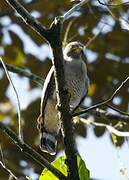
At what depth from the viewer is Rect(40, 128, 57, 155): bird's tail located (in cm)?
425

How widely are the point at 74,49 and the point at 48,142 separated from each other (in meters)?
0.86

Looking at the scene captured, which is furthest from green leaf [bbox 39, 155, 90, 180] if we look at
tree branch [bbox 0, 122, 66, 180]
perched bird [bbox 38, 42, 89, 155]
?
perched bird [bbox 38, 42, 89, 155]

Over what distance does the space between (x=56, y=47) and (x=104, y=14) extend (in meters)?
2.30

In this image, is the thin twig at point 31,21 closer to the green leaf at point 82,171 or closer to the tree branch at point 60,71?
the tree branch at point 60,71

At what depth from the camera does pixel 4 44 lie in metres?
5.18

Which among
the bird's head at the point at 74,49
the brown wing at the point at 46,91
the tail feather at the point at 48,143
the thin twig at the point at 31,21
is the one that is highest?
the thin twig at the point at 31,21

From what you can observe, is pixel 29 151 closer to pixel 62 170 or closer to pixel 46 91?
pixel 62 170

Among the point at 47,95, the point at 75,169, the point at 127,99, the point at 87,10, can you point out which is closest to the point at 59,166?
the point at 75,169

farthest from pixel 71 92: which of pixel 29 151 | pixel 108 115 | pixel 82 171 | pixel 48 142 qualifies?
pixel 29 151

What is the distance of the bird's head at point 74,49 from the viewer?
Answer: 489 cm

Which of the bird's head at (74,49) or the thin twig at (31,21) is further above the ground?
the thin twig at (31,21)

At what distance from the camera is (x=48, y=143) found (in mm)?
4328

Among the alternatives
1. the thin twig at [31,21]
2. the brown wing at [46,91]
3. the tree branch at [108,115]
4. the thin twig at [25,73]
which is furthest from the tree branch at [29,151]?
the thin twig at [25,73]

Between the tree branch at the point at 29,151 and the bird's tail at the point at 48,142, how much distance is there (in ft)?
4.38
